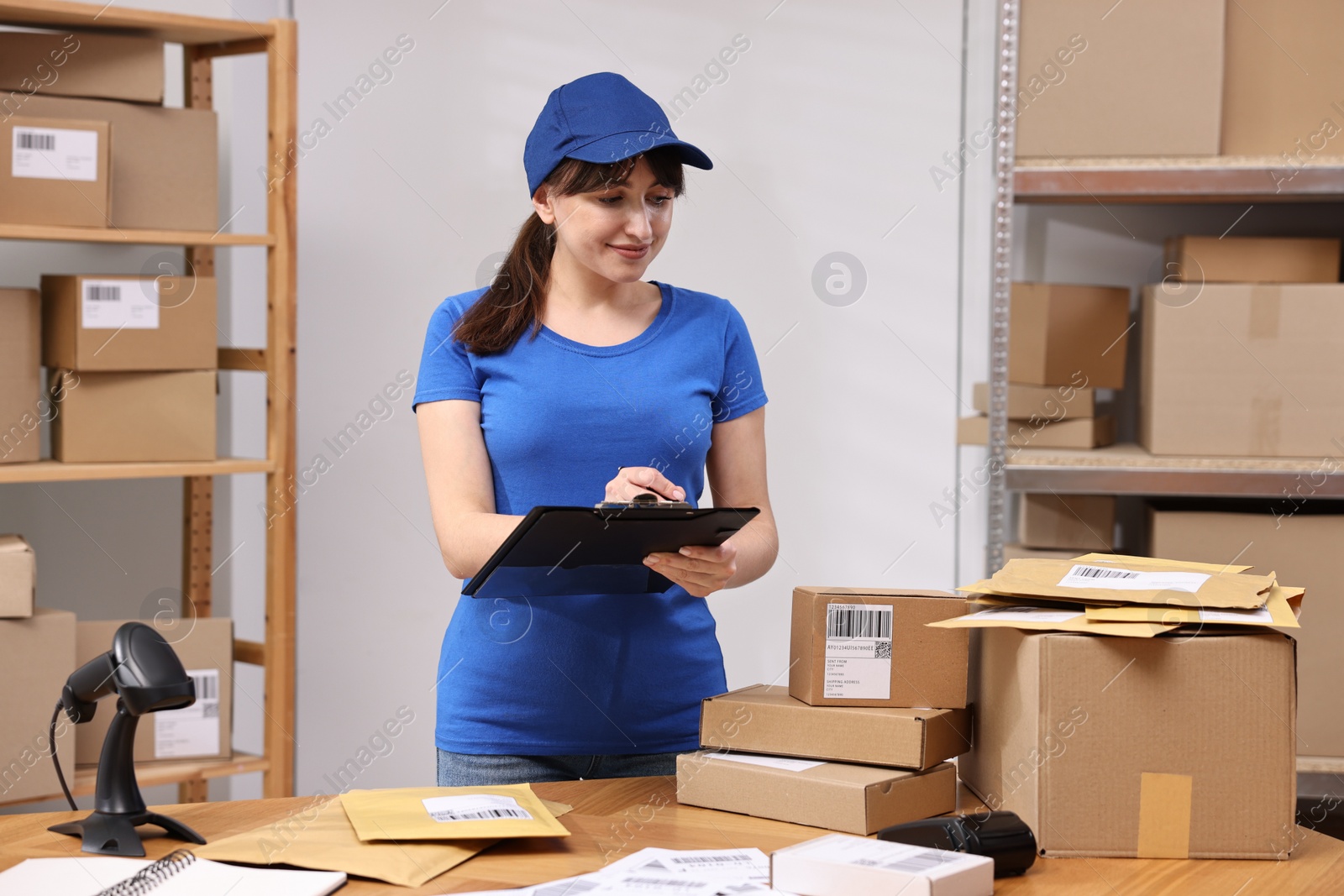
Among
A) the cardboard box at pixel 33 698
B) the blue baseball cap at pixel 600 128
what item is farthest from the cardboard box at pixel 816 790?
the cardboard box at pixel 33 698

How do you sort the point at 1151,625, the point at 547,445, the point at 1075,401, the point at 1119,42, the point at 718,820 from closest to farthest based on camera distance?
the point at 1151,625
the point at 718,820
the point at 547,445
the point at 1119,42
the point at 1075,401

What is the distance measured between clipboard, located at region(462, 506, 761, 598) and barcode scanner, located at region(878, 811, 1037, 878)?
0.33 meters

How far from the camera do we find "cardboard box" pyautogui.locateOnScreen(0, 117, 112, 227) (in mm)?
2143

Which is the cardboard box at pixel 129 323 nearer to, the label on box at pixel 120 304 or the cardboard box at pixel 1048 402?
the label on box at pixel 120 304

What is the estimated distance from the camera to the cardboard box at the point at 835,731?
3.79 ft

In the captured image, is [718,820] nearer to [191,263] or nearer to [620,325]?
[620,325]

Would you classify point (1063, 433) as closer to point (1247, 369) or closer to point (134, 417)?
point (1247, 369)

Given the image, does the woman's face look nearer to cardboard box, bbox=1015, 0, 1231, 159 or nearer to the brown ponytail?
the brown ponytail

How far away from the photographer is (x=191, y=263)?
254 centimetres

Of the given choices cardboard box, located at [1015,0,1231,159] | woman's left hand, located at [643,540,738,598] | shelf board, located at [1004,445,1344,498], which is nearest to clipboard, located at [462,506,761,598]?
woman's left hand, located at [643,540,738,598]

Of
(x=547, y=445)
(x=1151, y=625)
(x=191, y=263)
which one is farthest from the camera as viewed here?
(x=191, y=263)

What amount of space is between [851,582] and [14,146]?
1928 millimetres

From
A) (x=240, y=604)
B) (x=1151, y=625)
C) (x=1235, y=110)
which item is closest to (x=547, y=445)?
(x=1151, y=625)

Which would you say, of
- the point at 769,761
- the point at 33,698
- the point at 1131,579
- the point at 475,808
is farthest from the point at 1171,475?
the point at 33,698
